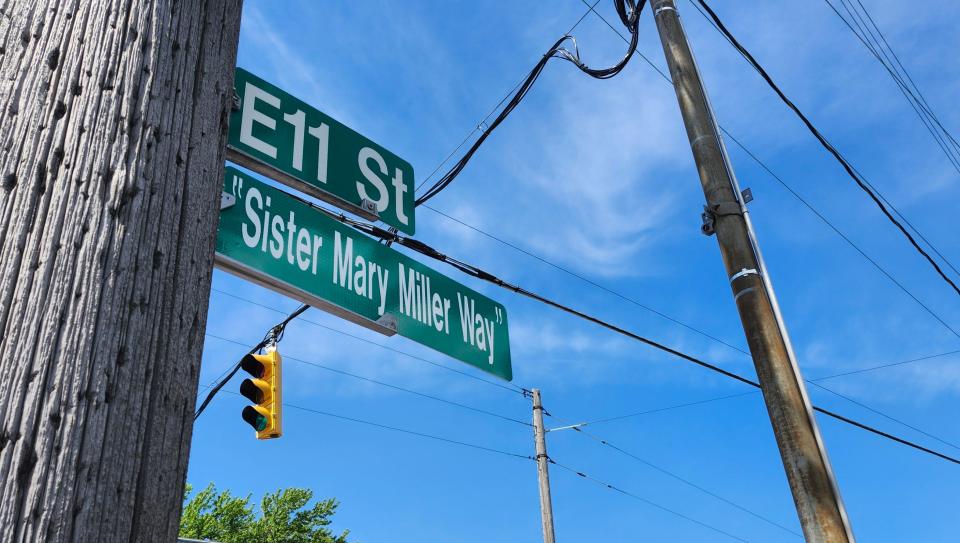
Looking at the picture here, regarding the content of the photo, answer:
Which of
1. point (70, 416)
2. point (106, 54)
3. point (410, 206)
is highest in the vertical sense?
point (410, 206)

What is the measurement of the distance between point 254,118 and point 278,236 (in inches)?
20.8

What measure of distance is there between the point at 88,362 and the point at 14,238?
24 centimetres

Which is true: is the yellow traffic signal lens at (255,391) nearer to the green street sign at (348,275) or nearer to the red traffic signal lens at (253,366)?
the red traffic signal lens at (253,366)

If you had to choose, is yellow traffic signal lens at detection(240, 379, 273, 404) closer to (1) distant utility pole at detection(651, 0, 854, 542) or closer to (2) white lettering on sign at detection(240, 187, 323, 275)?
(2) white lettering on sign at detection(240, 187, 323, 275)

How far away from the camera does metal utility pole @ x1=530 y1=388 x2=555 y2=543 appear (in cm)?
1587

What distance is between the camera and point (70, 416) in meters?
1.07


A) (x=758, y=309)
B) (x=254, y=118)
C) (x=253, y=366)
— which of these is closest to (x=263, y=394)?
(x=253, y=366)

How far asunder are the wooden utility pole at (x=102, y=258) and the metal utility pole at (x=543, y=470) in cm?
1554

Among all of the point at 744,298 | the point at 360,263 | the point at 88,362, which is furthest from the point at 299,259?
the point at 744,298

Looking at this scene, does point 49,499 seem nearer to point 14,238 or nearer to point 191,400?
point 191,400

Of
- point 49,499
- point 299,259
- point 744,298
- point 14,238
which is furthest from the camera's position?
point 744,298

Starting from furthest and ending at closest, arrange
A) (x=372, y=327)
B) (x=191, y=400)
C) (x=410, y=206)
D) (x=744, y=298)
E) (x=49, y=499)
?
1. (x=744, y=298)
2. (x=410, y=206)
3. (x=372, y=327)
4. (x=191, y=400)
5. (x=49, y=499)

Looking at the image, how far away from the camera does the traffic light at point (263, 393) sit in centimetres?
643

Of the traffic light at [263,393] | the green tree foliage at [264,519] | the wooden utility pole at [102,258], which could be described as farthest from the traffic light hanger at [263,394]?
the green tree foliage at [264,519]
